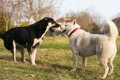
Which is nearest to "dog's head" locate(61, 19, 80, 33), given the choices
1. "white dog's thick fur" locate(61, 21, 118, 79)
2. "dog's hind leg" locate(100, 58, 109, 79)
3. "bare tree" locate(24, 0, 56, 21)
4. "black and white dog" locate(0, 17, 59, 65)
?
"white dog's thick fur" locate(61, 21, 118, 79)

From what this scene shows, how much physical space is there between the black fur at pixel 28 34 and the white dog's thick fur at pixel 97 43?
1.28 m

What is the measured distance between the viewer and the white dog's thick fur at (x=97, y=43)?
997cm

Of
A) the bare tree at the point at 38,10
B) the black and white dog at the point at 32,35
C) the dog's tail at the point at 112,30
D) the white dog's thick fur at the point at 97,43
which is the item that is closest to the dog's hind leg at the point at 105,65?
the white dog's thick fur at the point at 97,43

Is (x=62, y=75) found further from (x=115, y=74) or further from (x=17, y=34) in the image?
(x=17, y=34)

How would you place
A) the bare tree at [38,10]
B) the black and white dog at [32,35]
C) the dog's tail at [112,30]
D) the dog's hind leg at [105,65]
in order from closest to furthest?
the dog's tail at [112,30]
the dog's hind leg at [105,65]
the black and white dog at [32,35]
the bare tree at [38,10]

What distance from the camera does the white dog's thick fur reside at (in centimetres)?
997

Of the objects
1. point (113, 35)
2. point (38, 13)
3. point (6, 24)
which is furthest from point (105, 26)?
point (6, 24)

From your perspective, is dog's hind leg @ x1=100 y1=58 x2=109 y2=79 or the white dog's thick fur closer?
the white dog's thick fur

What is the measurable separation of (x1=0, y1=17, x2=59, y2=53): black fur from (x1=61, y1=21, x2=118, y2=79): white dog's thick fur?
4.21 feet

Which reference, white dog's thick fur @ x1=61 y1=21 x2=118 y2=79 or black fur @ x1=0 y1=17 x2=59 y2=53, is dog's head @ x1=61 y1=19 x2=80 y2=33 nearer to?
white dog's thick fur @ x1=61 y1=21 x2=118 y2=79

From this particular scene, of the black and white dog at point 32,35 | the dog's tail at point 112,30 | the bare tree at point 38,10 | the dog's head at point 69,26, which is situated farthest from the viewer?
the bare tree at point 38,10

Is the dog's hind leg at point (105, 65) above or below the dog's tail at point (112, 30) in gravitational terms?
below

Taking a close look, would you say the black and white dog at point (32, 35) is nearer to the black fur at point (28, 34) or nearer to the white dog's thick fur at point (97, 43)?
the black fur at point (28, 34)

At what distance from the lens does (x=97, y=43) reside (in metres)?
10.3
